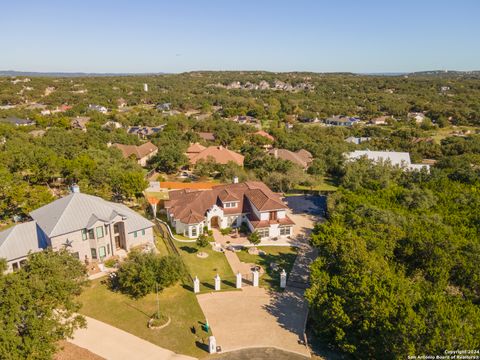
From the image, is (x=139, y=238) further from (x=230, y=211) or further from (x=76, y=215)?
(x=230, y=211)

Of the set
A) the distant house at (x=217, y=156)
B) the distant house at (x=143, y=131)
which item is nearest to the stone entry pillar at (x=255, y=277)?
the distant house at (x=217, y=156)

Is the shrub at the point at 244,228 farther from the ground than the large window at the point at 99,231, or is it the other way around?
the large window at the point at 99,231

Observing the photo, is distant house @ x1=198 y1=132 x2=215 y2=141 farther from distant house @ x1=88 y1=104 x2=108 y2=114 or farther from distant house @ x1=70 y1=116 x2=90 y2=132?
distant house @ x1=88 y1=104 x2=108 y2=114

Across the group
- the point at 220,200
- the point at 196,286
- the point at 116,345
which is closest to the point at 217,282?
the point at 196,286

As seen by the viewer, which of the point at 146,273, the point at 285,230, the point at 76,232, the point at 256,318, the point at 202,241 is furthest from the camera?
the point at 285,230

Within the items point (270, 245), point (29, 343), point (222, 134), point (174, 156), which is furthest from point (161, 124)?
point (29, 343)

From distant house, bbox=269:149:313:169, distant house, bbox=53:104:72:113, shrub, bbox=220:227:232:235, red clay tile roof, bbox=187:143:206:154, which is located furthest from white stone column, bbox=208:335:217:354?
distant house, bbox=53:104:72:113

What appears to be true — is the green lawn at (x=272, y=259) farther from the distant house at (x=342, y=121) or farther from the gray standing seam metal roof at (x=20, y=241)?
the distant house at (x=342, y=121)
